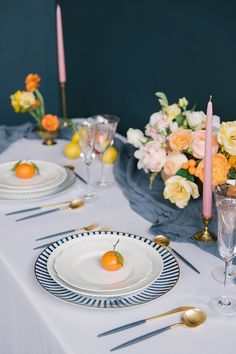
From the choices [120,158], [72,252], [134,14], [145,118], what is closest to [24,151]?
[120,158]

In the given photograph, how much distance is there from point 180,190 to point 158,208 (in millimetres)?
151

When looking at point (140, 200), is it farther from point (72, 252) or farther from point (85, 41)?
point (85, 41)

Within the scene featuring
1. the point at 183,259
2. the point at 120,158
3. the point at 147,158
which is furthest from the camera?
the point at 120,158

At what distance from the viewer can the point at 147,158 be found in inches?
54.6

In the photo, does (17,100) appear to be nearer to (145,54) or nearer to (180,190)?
(145,54)

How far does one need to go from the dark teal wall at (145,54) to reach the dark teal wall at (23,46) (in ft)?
0.65

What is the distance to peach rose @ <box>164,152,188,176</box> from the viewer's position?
1334 mm

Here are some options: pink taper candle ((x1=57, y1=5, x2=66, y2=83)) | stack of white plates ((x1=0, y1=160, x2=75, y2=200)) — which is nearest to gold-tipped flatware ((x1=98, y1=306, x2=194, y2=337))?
stack of white plates ((x1=0, y1=160, x2=75, y2=200))

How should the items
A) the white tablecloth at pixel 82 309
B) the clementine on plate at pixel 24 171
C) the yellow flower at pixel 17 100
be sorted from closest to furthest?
1. the white tablecloth at pixel 82 309
2. the clementine on plate at pixel 24 171
3. the yellow flower at pixel 17 100

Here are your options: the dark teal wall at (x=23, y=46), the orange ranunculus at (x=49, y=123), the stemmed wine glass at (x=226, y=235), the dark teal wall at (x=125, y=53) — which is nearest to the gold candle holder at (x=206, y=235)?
the stemmed wine glass at (x=226, y=235)

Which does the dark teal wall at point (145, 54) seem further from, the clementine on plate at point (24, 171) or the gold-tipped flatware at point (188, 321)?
the gold-tipped flatware at point (188, 321)

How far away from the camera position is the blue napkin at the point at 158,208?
1.32 metres

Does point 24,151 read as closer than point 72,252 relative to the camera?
No

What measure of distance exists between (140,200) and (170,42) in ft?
2.51
